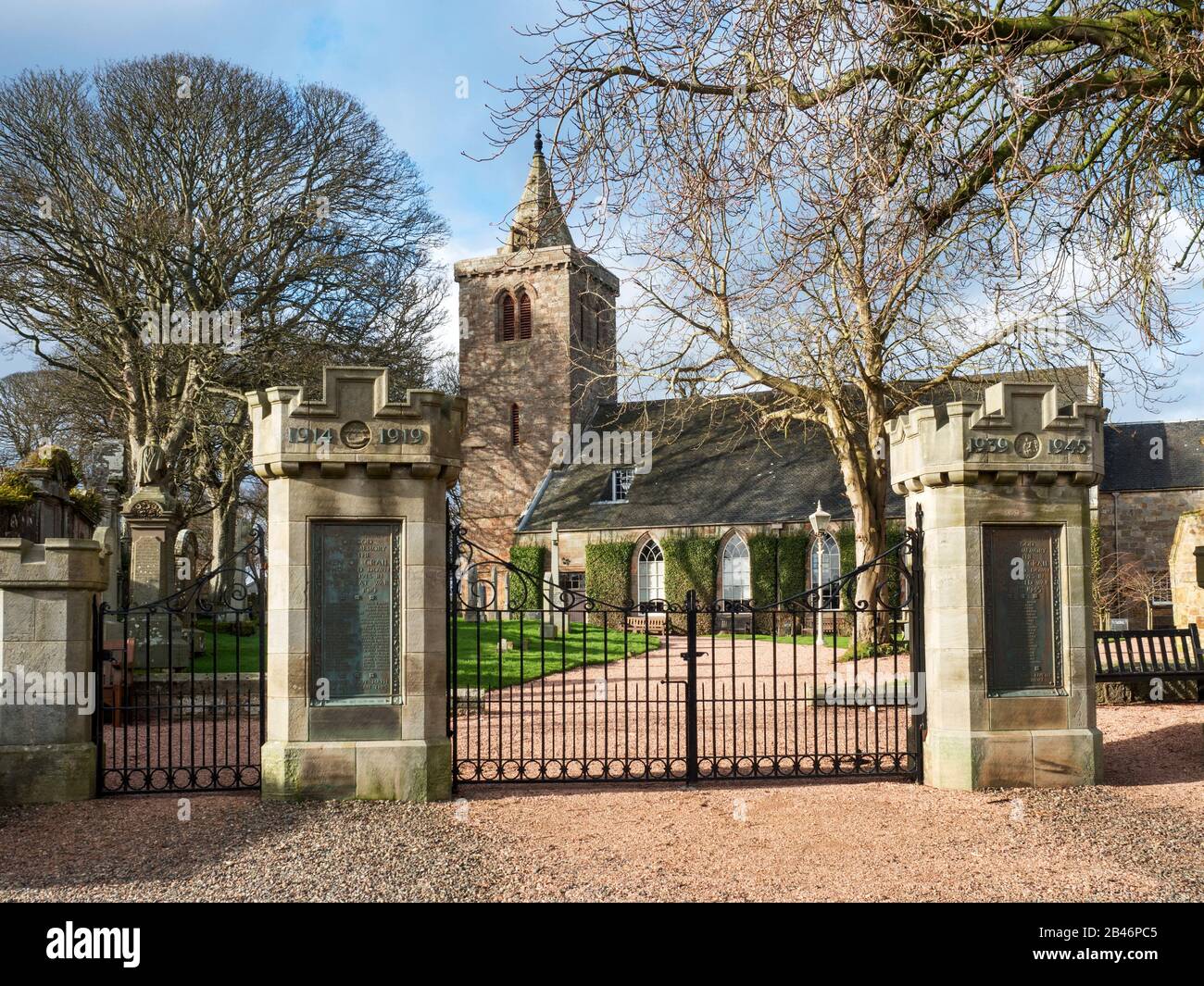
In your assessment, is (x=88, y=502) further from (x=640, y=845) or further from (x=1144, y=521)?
(x=1144, y=521)

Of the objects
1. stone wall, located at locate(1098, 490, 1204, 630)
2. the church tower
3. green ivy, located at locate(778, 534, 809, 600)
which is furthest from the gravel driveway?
the church tower

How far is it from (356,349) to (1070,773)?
19.5 m

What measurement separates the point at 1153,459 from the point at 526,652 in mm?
21879

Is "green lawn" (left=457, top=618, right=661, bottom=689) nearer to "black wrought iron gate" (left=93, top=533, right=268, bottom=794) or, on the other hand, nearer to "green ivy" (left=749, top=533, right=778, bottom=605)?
"black wrought iron gate" (left=93, top=533, right=268, bottom=794)

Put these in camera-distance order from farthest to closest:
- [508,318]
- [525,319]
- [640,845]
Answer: [508,318], [525,319], [640,845]

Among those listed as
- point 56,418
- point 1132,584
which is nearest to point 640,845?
point 1132,584

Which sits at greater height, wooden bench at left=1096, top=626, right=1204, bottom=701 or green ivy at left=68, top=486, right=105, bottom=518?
green ivy at left=68, top=486, right=105, bottom=518

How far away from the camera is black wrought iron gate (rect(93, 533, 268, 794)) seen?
878 centimetres

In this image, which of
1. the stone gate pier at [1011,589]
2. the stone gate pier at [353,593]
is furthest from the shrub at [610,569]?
the stone gate pier at [353,593]

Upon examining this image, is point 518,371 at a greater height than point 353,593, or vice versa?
point 518,371

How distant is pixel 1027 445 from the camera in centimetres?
882

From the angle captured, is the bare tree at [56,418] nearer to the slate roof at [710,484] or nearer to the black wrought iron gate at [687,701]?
the black wrought iron gate at [687,701]

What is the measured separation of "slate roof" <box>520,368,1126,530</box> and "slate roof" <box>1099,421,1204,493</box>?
653 cm
